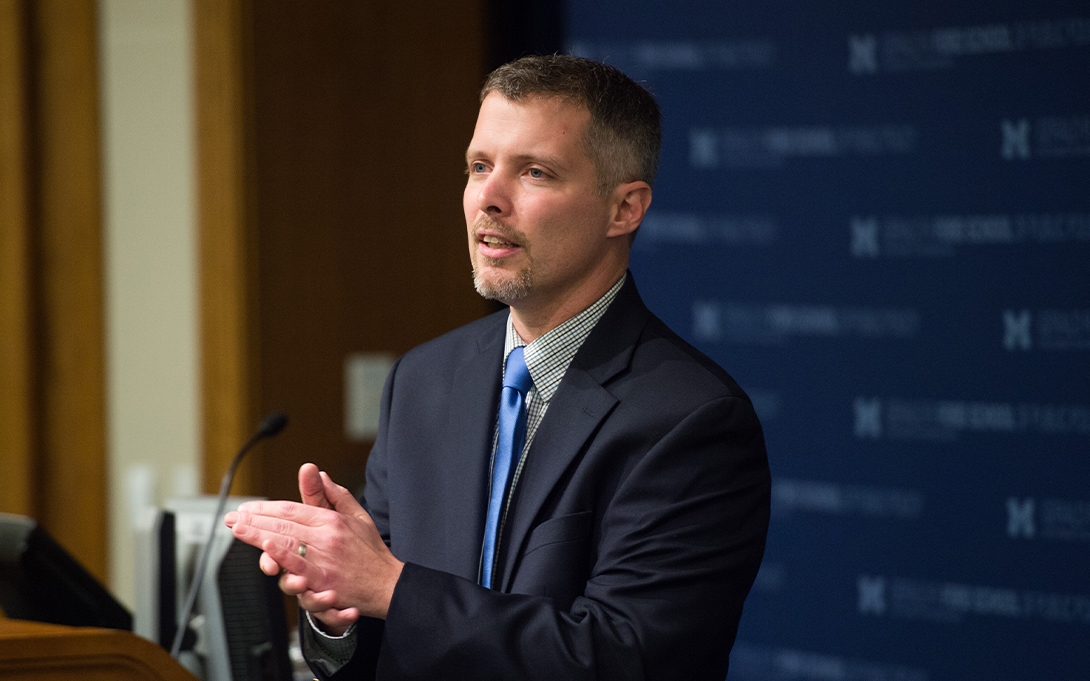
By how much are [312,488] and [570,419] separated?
0.37 metres

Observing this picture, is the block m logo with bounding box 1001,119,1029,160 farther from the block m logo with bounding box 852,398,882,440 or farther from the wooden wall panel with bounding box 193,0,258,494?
the wooden wall panel with bounding box 193,0,258,494

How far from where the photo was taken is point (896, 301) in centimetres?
320

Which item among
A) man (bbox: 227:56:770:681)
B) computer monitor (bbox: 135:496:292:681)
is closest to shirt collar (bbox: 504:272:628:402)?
man (bbox: 227:56:770:681)

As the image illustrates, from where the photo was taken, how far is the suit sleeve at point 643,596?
1.36m

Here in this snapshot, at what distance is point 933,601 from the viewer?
10.2 ft

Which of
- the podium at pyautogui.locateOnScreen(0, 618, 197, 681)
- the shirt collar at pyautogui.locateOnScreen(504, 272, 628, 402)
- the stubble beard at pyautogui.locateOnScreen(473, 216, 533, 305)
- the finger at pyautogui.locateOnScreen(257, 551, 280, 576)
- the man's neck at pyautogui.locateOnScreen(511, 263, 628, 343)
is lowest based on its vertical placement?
the podium at pyautogui.locateOnScreen(0, 618, 197, 681)

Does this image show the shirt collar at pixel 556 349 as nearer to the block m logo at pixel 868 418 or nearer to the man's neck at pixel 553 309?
the man's neck at pixel 553 309

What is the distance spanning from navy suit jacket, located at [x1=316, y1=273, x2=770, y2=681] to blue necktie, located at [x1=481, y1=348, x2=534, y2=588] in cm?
2

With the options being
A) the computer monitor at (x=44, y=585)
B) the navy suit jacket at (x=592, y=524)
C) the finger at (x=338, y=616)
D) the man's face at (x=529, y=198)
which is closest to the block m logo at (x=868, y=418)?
the navy suit jacket at (x=592, y=524)

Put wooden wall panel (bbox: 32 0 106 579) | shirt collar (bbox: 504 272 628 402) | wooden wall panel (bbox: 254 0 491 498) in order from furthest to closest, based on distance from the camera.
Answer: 1. wooden wall panel (bbox: 254 0 491 498)
2. wooden wall panel (bbox: 32 0 106 579)
3. shirt collar (bbox: 504 272 628 402)

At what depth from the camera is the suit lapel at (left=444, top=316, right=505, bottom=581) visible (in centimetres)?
156

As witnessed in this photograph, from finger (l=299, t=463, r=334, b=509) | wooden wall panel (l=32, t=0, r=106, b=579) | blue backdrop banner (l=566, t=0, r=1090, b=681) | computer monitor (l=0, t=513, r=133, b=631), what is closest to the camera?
finger (l=299, t=463, r=334, b=509)

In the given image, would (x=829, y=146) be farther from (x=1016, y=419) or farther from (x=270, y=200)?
(x=270, y=200)

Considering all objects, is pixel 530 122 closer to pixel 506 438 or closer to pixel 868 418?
pixel 506 438
